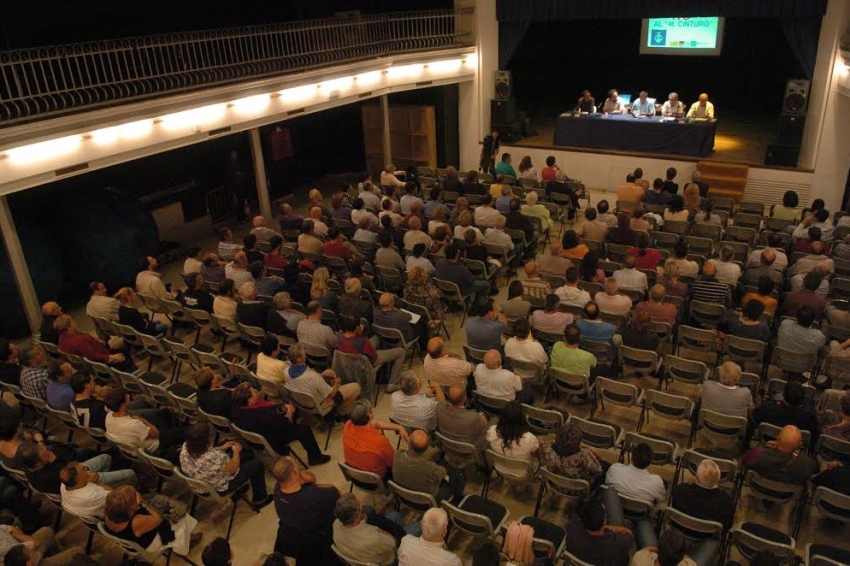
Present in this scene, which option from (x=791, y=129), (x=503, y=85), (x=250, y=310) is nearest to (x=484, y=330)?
(x=250, y=310)

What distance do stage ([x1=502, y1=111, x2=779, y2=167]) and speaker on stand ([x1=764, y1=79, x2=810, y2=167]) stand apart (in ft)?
1.20

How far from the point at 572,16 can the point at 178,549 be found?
1326 centimetres

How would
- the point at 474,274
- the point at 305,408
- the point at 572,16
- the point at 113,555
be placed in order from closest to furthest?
the point at 113,555, the point at 305,408, the point at 474,274, the point at 572,16

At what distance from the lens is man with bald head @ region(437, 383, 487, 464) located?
5375mm

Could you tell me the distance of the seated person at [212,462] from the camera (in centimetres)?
512

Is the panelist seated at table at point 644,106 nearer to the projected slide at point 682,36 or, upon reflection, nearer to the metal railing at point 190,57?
the projected slide at point 682,36

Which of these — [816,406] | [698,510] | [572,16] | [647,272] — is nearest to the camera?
[698,510]

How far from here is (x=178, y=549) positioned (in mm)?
5008

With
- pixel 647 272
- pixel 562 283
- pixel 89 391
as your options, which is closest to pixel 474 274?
pixel 562 283

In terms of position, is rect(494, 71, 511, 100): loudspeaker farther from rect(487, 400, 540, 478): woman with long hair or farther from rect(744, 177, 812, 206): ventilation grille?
rect(487, 400, 540, 478): woman with long hair

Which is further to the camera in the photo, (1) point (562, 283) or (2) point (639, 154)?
(2) point (639, 154)

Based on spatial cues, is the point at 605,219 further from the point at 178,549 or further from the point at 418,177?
the point at 178,549

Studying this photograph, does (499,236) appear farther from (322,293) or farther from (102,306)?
(102,306)

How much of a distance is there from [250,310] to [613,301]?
4122 millimetres
